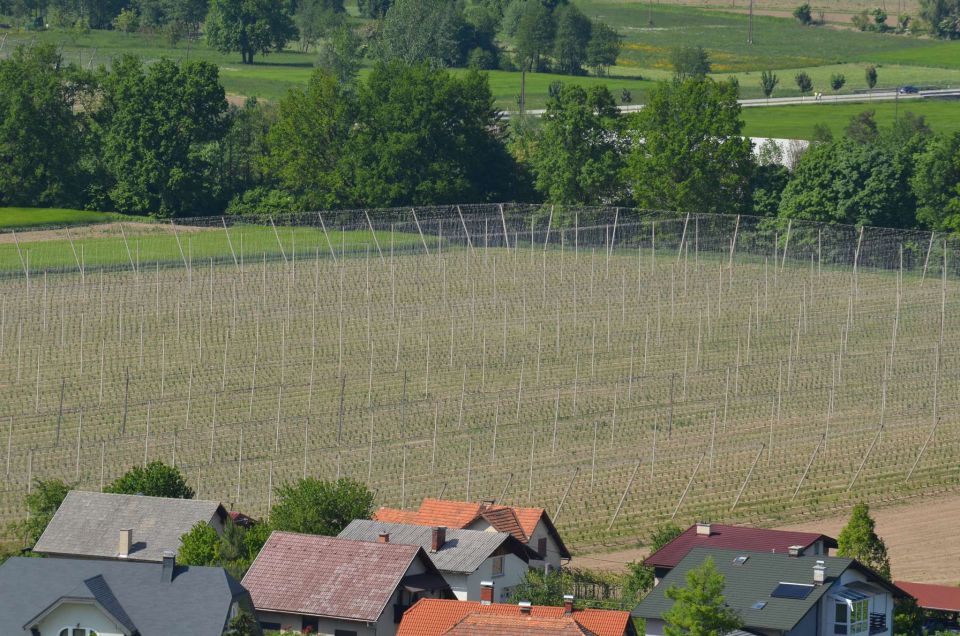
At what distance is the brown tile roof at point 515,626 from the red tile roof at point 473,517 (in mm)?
11199

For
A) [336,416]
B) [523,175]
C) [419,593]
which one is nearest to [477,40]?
[523,175]

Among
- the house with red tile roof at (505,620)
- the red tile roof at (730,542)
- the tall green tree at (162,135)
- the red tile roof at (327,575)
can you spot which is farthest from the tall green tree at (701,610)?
the tall green tree at (162,135)

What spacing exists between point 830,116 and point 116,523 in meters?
113

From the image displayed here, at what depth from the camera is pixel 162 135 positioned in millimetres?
126812

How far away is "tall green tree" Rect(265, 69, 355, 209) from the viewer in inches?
5059

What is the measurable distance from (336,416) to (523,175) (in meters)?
54.8

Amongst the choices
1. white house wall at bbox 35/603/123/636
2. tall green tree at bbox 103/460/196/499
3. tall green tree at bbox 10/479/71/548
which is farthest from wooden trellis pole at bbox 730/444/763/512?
white house wall at bbox 35/603/123/636

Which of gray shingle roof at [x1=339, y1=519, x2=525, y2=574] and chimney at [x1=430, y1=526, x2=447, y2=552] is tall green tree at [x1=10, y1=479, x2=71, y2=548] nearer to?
gray shingle roof at [x1=339, y1=519, x2=525, y2=574]

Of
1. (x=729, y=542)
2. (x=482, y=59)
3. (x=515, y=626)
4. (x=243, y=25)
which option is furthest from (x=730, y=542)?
(x=482, y=59)

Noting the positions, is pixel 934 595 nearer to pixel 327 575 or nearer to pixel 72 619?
pixel 327 575

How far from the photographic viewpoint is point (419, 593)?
50.5m

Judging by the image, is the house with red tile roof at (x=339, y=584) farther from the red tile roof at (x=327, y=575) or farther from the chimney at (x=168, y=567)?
the chimney at (x=168, y=567)

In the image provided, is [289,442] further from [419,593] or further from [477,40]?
[477,40]

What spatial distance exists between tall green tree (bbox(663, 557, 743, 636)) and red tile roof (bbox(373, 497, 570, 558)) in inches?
447
